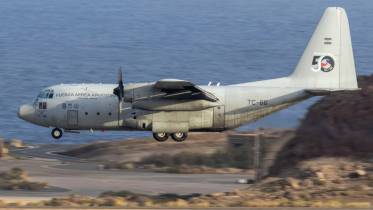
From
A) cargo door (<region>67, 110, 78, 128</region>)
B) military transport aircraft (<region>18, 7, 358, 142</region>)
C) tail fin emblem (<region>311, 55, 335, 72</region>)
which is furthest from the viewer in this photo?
tail fin emblem (<region>311, 55, 335, 72</region>)

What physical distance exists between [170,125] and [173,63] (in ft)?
289

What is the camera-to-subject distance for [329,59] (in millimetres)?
60000

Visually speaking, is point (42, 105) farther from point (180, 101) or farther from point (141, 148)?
point (141, 148)

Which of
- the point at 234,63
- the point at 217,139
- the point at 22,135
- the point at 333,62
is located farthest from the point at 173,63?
the point at 333,62

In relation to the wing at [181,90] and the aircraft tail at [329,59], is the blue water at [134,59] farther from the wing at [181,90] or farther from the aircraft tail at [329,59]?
the aircraft tail at [329,59]

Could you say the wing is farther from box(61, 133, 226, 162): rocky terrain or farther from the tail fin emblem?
box(61, 133, 226, 162): rocky terrain

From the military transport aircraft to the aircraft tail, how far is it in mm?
61

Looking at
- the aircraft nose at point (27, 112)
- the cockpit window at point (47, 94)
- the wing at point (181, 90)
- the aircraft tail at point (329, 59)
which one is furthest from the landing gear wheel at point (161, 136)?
the aircraft tail at point (329, 59)

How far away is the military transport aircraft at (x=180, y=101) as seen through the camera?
56.8 metres

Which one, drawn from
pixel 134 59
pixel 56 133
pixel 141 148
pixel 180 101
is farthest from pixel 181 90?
pixel 134 59

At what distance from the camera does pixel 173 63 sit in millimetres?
146000

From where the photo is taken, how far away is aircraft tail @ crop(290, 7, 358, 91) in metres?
59.3

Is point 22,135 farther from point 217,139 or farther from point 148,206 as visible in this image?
point 148,206

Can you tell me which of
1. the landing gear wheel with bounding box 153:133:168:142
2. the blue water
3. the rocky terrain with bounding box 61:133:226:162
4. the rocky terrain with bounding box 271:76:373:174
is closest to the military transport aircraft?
the landing gear wheel with bounding box 153:133:168:142
